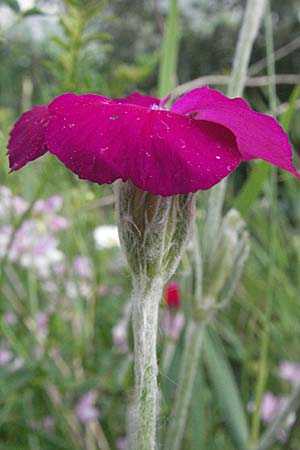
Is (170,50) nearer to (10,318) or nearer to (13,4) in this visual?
(13,4)

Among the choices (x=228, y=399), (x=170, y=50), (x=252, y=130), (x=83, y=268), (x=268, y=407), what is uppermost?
(x=170, y=50)

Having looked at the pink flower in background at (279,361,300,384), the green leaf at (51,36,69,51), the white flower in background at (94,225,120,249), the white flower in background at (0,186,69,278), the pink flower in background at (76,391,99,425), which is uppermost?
the green leaf at (51,36,69,51)

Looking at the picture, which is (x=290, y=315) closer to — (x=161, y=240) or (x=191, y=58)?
(x=161, y=240)

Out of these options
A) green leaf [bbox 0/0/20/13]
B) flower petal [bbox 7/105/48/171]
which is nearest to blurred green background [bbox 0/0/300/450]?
green leaf [bbox 0/0/20/13]

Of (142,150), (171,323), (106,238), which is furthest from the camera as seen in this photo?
(106,238)

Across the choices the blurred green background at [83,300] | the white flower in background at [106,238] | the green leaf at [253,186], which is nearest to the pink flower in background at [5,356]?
the blurred green background at [83,300]

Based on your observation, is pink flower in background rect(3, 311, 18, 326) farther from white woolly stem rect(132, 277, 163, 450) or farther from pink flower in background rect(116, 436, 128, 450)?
white woolly stem rect(132, 277, 163, 450)

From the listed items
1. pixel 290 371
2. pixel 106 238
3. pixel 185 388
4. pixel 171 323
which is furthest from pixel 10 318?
pixel 185 388

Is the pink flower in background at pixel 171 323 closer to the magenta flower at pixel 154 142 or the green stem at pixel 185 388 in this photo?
the green stem at pixel 185 388
